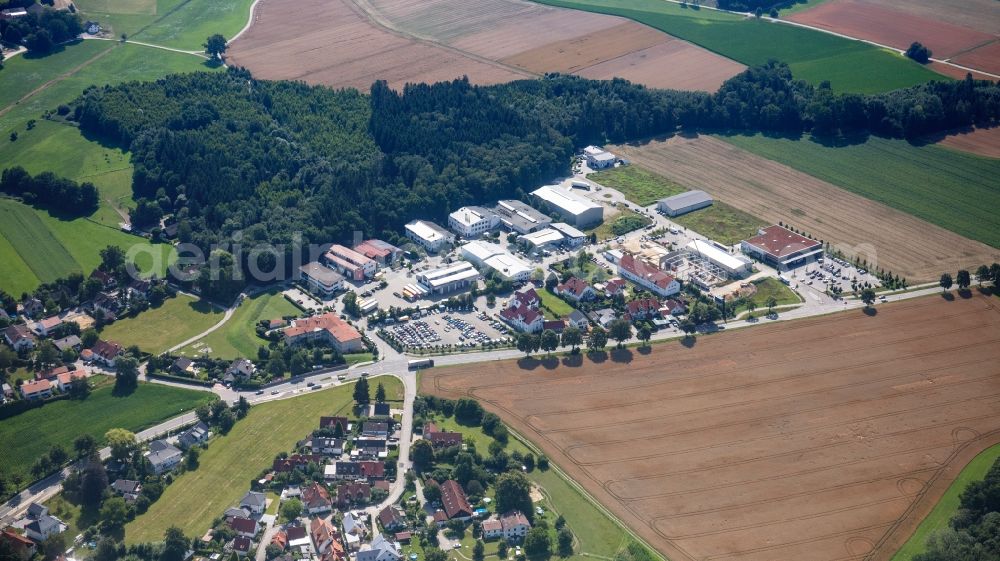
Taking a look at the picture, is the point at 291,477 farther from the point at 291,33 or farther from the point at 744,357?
the point at 291,33

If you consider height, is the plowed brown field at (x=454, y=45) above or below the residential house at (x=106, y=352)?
above

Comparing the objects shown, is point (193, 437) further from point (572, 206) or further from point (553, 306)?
point (572, 206)

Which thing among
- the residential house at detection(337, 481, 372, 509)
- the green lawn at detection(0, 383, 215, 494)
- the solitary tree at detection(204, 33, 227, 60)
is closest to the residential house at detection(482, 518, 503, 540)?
the residential house at detection(337, 481, 372, 509)

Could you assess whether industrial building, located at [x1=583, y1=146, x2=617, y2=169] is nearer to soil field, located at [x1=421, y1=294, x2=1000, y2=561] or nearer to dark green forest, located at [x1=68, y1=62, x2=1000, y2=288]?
dark green forest, located at [x1=68, y1=62, x2=1000, y2=288]

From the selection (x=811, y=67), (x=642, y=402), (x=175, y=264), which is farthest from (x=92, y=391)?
(x=811, y=67)

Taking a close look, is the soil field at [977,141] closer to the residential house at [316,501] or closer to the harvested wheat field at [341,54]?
the harvested wheat field at [341,54]

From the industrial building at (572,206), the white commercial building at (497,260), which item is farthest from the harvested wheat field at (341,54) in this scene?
the white commercial building at (497,260)

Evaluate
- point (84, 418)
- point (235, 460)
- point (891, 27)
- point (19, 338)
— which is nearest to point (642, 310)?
point (235, 460)
